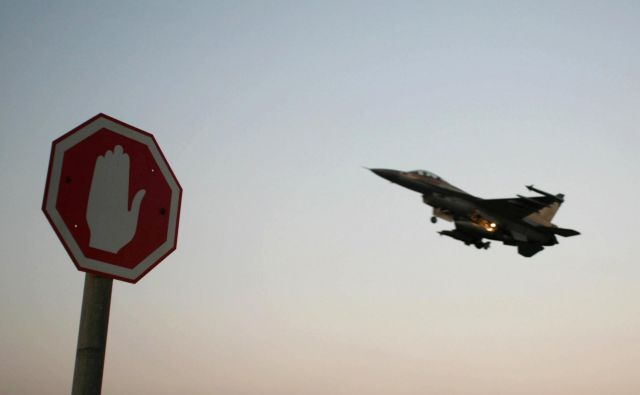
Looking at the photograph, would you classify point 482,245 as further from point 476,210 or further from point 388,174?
point 388,174

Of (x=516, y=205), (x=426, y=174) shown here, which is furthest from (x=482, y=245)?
(x=426, y=174)

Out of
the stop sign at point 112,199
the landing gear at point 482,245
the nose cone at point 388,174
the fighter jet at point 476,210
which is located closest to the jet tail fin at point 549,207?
the fighter jet at point 476,210

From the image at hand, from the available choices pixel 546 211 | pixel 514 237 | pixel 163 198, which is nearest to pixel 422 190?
pixel 514 237

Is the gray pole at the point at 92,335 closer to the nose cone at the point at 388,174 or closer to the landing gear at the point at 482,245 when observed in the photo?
the nose cone at the point at 388,174

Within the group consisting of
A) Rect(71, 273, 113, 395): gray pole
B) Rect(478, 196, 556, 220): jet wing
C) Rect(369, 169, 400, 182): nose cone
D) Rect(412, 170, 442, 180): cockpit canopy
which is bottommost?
Rect(71, 273, 113, 395): gray pole

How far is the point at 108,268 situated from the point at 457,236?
176 ft

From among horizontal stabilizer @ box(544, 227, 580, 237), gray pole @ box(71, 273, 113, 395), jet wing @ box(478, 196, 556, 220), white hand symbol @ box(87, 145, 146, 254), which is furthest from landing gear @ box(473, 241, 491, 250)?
gray pole @ box(71, 273, 113, 395)

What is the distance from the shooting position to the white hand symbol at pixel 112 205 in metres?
3.71

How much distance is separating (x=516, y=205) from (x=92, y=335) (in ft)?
179

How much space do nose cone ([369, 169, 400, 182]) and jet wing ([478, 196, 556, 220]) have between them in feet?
24.6

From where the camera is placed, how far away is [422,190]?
180 ft

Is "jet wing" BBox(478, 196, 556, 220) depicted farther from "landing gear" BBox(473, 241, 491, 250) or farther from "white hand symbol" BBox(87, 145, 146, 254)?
"white hand symbol" BBox(87, 145, 146, 254)

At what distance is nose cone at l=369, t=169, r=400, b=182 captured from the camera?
5417 cm

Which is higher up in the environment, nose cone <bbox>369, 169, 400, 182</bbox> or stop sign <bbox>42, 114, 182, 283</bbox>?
nose cone <bbox>369, 169, 400, 182</bbox>
